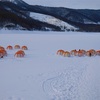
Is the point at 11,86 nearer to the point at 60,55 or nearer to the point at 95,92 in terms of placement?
the point at 95,92

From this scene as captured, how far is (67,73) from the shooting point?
29.3 feet

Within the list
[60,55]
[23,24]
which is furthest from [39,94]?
[23,24]

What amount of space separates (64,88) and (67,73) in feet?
6.66

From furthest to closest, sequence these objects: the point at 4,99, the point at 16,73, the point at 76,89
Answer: the point at 16,73 < the point at 76,89 < the point at 4,99

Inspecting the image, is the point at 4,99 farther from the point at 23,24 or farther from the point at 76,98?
the point at 23,24

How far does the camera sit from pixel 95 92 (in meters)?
6.68

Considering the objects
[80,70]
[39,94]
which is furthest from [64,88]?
[80,70]

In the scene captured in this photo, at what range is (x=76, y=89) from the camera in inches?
270

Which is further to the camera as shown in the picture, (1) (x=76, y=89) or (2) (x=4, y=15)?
(2) (x=4, y=15)

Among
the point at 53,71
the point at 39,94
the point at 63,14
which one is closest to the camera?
the point at 39,94

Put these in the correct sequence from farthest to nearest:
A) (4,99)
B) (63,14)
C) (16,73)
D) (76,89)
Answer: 1. (63,14)
2. (16,73)
3. (76,89)
4. (4,99)

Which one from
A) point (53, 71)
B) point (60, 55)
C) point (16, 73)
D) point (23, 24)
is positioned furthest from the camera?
point (23, 24)

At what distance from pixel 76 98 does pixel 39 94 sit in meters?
0.94

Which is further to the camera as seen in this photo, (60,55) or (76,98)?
(60,55)
